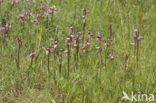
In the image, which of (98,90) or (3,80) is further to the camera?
(3,80)

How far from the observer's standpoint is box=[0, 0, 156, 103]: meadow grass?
2.79m

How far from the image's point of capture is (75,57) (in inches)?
126

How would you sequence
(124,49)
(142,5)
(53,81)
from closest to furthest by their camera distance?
(53,81) → (124,49) → (142,5)

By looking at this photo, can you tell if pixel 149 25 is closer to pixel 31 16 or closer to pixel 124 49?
pixel 124 49

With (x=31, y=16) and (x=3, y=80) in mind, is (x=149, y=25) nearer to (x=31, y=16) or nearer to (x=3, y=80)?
(x=31, y=16)

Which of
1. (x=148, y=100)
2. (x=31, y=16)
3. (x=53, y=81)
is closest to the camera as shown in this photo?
(x=148, y=100)

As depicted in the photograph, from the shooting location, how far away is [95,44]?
369 cm

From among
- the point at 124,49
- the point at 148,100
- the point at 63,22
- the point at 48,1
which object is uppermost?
the point at 48,1

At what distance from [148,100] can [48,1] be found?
8.09ft

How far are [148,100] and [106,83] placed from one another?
408mm

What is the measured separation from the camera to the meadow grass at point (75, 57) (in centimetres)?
279

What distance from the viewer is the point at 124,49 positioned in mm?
3551

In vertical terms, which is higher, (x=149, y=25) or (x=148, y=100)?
(x=149, y=25)

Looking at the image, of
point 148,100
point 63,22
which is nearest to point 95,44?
point 63,22
